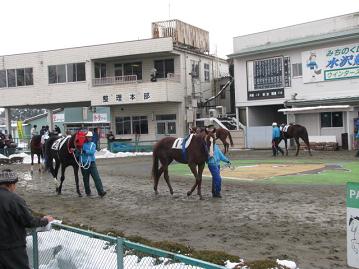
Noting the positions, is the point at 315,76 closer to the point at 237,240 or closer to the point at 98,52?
the point at 98,52

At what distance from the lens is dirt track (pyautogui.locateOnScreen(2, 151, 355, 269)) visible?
751cm

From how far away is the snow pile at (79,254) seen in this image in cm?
511

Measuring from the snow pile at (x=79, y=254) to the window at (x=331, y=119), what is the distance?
2694 cm

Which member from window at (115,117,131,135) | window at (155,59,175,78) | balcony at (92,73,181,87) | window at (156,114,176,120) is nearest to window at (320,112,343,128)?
balcony at (92,73,181,87)

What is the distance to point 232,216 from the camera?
10117 mm

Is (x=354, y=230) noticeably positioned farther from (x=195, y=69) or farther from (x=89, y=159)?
(x=195, y=69)

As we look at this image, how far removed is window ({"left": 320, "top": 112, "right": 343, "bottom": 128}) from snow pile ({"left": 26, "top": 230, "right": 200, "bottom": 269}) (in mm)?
26938

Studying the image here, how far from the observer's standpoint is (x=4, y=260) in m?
4.85

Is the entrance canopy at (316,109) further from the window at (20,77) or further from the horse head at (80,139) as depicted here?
the window at (20,77)

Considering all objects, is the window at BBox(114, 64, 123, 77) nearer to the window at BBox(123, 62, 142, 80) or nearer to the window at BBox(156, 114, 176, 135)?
the window at BBox(123, 62, 142, 80)

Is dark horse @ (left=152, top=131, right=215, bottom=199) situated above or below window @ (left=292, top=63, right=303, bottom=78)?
below

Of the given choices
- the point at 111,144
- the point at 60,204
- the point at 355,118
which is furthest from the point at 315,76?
the point at 60,204

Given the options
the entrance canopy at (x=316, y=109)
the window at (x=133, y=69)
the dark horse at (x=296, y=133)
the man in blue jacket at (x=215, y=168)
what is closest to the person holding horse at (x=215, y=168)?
the man in blue jacket at (x=215, y=168)

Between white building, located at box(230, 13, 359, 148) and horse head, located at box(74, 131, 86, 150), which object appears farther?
white building, located at box(230, 13, 359, 148)
